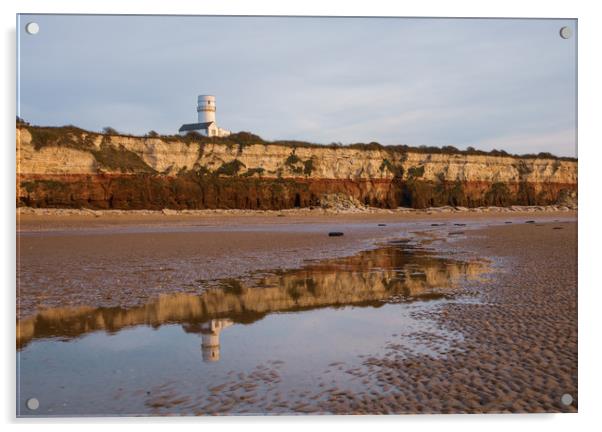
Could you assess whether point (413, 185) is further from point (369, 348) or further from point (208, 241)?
point (369, 348)

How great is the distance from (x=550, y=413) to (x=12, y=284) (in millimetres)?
5683

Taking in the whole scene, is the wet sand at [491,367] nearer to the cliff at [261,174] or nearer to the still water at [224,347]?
the still water at [224,347]

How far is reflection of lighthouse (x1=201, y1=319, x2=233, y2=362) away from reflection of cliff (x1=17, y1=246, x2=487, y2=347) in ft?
0.57

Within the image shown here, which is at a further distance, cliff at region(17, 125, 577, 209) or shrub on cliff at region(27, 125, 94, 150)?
cliff at region(17, 125, 577, 209)

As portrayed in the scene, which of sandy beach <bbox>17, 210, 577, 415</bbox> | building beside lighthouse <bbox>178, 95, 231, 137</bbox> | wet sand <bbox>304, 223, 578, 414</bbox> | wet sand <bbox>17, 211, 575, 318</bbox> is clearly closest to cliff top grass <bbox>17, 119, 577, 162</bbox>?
building beside lighthouse <bbox>178, 95, 231, 137</bbox>

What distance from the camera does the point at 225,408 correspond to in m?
4.38

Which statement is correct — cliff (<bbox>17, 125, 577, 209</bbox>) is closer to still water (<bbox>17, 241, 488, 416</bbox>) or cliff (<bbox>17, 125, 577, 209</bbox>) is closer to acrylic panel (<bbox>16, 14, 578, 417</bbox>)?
acrylic panel (<bbox>16, 14, 578, 417</bbox>)

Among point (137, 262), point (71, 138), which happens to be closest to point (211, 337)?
point (137, 262)

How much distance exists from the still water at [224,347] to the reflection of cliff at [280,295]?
3cm

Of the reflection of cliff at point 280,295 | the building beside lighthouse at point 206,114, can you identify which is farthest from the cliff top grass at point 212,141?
the reflection of cliff at point 280,295

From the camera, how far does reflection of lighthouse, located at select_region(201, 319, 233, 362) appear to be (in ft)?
17.7
